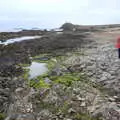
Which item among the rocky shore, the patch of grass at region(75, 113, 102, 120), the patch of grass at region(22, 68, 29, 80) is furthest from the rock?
the patch of grass at region(22, 68, 29, 80)

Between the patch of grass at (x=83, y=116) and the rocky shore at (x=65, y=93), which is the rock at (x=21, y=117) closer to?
the rocky shore at (x=65, y=93)

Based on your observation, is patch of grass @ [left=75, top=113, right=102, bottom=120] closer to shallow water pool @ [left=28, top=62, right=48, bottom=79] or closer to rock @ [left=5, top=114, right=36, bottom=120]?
rock @ [left=5, top=114, right=36, bottom=120]

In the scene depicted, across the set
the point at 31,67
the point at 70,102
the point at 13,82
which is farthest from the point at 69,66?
the point at 70,102

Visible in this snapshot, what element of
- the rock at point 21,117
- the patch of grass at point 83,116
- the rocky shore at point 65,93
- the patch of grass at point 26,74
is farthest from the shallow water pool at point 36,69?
the patch of grass at point 83,116

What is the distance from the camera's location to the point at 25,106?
11508 millimetres

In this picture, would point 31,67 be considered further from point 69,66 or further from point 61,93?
point 61,93

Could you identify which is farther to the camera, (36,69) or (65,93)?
(36,69)

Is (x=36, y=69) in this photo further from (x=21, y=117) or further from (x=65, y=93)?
(x=21, y=117)

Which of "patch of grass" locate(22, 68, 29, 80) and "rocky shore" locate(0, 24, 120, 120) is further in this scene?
"patch of grass" locate(22, 68, 29, 80)

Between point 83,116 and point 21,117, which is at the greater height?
point 21,117

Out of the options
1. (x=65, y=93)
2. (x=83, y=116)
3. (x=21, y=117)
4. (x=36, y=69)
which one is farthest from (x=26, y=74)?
(x=83, y=116)

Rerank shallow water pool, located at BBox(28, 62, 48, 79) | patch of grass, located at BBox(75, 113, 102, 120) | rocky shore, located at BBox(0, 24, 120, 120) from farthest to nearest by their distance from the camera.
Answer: shallow water pool, located at BBox(28, 62, 48, 79) → rocky shore, located at BBox(0, 24, 120, 120) → patch of grass, located at BBox(75, 113, 102, 120)

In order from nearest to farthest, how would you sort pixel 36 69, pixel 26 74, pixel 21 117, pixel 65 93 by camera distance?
1. pixel 21 117
2. pixel 65 93
3. pixel 26 74
4. pixel 36 69

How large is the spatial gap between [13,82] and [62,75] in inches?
117
